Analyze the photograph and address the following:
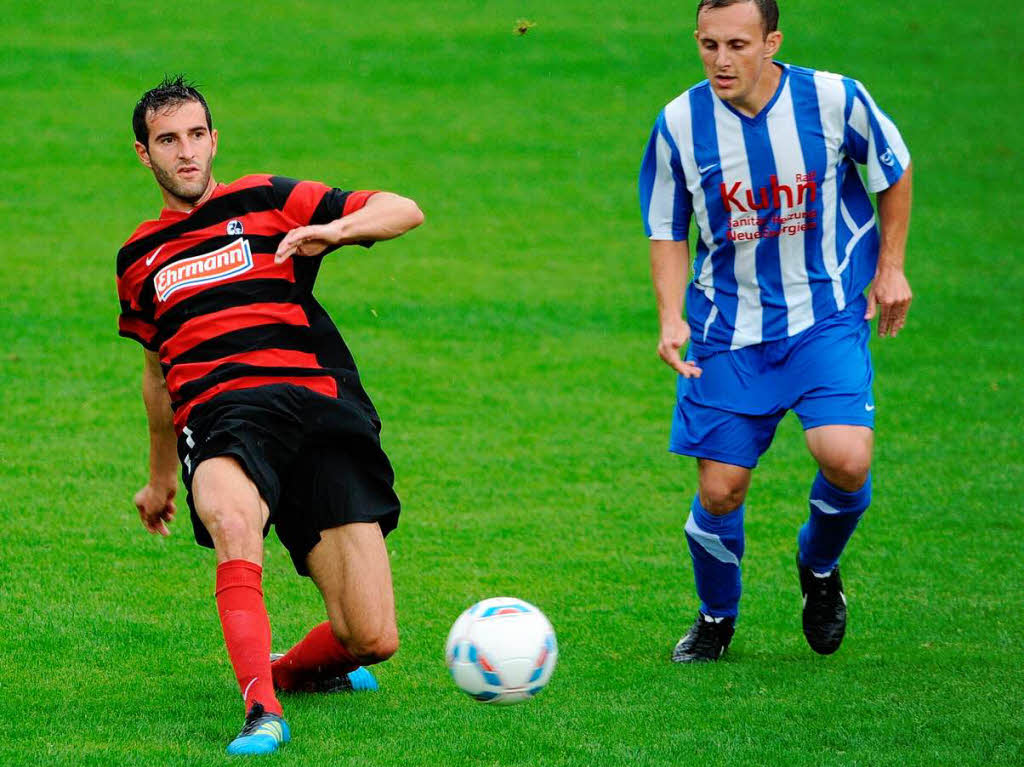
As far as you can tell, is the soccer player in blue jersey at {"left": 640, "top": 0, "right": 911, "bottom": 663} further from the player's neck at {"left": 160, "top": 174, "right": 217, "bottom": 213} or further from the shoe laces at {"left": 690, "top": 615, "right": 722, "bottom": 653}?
the player's neck at {"left": 160, "top": 174, "right": 217, "bottom": 213}

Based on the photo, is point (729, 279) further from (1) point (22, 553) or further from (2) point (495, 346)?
(2) point (495, 346)

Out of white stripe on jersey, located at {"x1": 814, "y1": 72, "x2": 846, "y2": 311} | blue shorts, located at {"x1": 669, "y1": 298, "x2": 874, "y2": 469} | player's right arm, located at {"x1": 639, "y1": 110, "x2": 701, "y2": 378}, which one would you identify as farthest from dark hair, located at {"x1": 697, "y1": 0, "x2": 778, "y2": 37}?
blue shorts, located at {"x1": 669, "y1": 298, "x2": 874, "y2": 469}

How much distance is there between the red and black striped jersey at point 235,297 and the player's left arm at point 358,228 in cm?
13

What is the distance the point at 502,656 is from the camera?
4.77 m

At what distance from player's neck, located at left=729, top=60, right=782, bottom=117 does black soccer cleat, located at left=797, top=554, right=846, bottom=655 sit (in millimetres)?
1859

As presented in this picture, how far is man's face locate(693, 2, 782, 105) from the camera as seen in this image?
5.42m

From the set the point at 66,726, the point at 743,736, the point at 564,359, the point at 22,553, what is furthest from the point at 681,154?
the point at 564,359

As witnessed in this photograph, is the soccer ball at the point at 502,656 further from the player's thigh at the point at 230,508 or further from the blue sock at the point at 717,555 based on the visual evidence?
the blue sock at the point at 717,555

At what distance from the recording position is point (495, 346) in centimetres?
1216

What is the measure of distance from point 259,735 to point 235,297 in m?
1.57

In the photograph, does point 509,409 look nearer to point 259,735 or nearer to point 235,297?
point 235,297

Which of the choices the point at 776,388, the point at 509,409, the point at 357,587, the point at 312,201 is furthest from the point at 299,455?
the point at 509,409

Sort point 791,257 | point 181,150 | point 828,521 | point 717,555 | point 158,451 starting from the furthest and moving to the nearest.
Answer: point 717,555
point 828,521
point 791,257
point 158,451
point 181,150

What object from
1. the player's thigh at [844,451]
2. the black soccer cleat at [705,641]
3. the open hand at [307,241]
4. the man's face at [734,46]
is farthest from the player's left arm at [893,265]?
the open hand at [307,241]
